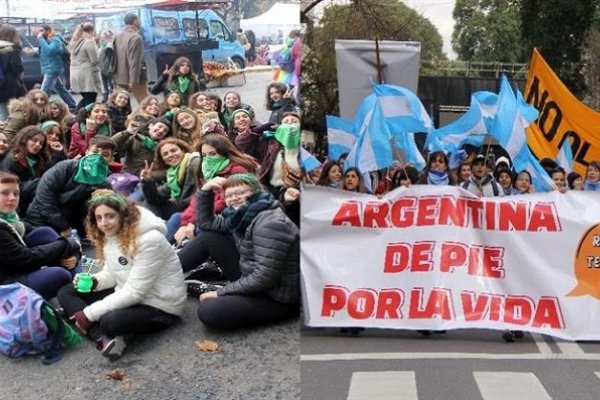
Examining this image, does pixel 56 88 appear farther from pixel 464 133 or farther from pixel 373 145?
pixel 464 133

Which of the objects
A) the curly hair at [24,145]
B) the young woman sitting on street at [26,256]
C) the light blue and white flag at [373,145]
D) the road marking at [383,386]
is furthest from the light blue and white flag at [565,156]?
the young woman sitting on street at [26,256]

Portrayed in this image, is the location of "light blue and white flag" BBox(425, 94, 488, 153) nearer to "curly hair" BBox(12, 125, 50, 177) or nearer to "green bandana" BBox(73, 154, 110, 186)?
"green bandana" BBox(73, 154, 110, 186)

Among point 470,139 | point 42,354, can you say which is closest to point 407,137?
point 470,139

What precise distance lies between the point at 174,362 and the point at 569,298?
2798 millimetres

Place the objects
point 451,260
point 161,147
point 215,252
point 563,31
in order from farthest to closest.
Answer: point 563,31 → point 161,147 → point 215,252 → point 451,260

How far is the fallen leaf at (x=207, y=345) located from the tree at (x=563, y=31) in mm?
31002

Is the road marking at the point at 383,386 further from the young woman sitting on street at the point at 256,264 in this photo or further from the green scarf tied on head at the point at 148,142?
the green scarf tied on head at the point at 148,142

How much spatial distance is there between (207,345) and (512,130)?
4.01 meters

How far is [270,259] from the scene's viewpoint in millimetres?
5012

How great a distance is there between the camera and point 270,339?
16.7ft

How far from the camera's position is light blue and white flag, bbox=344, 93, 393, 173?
21.1 ft

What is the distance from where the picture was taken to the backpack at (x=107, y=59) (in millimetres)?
7188

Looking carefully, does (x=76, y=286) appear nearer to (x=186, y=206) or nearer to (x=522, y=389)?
(x=186, y=206)

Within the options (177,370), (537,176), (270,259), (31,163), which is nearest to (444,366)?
(270,259)
